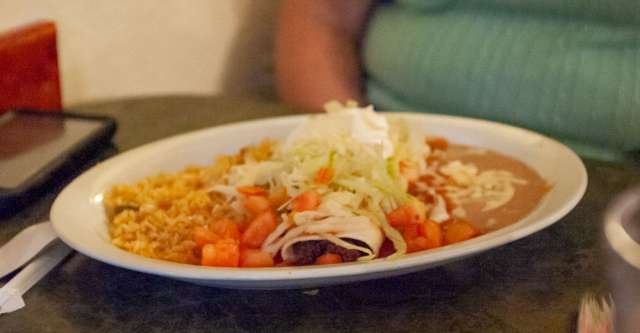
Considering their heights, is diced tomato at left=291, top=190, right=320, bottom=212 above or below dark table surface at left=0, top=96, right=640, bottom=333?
above

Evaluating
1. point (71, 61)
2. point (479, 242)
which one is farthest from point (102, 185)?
point (71, 61)

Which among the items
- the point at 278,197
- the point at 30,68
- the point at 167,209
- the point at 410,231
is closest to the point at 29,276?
the point at 167,209

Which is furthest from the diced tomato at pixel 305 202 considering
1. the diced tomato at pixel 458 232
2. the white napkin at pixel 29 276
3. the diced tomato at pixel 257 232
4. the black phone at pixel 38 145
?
the black phone at pixel 38 145

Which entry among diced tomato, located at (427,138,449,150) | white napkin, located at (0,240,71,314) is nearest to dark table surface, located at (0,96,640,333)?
white napkin, located at (0,240,71,314)

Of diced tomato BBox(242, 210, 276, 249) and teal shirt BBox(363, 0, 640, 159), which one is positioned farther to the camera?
teal shirt BBox(363, 0, 640, 159)

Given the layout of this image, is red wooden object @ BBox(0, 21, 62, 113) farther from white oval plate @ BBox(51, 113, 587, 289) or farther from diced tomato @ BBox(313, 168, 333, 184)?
diced tomato @ BBox(313, 168, 333, 184)

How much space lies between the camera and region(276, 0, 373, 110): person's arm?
141 cm

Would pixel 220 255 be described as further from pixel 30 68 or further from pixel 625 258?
pixel 30 68

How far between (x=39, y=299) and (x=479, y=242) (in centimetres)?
42

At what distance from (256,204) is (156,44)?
32.3 inches

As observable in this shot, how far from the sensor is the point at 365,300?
682 millimetres

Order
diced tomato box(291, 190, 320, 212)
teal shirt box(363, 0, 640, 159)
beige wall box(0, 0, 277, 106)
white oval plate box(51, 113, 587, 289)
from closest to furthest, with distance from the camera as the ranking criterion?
white oval plate box(51, 113, 587, 289)
diced tomato box(291, 190, 320, 212)
teal shirt box(363, 0, 640, 159)
beige wall box(0, 0, 277, 106)

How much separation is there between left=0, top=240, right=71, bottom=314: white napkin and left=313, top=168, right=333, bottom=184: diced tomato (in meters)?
0.28

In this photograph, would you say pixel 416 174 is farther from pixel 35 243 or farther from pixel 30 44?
pixel 30 44
